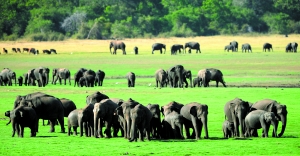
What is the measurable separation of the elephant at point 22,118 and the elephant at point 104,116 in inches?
77.4

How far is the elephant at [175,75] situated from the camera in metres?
45.2

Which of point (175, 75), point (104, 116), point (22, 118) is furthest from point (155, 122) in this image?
point (175, 75)

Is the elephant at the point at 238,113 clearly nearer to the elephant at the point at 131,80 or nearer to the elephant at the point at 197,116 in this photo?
the elephant at the point at 197,116

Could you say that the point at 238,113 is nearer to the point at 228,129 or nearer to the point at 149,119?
the point at 228,129

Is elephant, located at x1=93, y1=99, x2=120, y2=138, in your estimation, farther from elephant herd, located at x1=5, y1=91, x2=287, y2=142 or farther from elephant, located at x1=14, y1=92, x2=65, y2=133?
elephant, located at x1=14, y1=92, x2=65, y2=133

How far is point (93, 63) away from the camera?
2527 inches

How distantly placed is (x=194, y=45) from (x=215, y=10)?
4089cm

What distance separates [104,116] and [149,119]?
164 centimetres

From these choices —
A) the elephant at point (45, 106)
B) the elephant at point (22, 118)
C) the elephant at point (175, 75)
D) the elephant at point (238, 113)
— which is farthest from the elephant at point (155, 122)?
the elephant at point (175, 75)

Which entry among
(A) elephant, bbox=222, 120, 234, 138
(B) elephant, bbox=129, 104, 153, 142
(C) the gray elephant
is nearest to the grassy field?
(A) elephant, bbox=222, 120, 234, 138

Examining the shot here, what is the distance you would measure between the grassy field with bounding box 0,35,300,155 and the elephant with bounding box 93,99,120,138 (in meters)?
0.63

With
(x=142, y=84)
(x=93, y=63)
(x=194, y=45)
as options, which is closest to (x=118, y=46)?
(x=194, y=45)

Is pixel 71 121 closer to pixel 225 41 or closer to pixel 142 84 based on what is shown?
pixel 142 84

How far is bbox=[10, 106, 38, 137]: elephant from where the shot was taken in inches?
931
